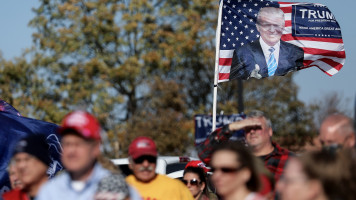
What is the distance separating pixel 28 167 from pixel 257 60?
651cm

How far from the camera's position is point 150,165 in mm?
6207

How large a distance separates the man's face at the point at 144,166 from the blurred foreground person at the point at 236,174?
Result: 1.60 m

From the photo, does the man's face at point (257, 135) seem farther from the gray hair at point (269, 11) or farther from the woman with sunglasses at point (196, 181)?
the gray hair at point (269, 11)

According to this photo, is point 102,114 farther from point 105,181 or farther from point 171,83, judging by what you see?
point 105,181

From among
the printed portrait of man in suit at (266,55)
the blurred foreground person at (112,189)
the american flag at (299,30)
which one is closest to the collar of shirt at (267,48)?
the printed portrait of man in suit at (266,55)

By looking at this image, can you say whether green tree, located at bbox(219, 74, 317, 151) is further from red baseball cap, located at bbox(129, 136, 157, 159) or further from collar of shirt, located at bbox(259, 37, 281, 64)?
red baseball cap, located at bbox(129, 136, 157, 159)

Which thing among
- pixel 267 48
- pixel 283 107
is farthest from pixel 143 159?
pixel 283 107

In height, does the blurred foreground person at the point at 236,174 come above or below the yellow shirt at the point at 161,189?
above

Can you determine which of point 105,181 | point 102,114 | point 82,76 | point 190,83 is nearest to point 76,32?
point 82,76

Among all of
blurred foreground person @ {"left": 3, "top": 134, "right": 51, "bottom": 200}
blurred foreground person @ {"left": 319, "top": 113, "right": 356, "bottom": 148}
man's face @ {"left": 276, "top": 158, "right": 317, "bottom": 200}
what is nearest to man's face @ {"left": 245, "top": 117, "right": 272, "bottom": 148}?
blurred foreground person @ {"left": 319, "top": 113, "right": 356, "bottom": 148}

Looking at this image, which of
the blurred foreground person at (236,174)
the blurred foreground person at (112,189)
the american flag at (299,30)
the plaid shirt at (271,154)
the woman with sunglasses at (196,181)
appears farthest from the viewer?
the american flag at (299,30)

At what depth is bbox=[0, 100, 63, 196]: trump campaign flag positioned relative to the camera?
9.16 m

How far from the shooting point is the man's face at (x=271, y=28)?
36.4ft

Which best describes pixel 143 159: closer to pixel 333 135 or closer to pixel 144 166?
pixel 144 166
